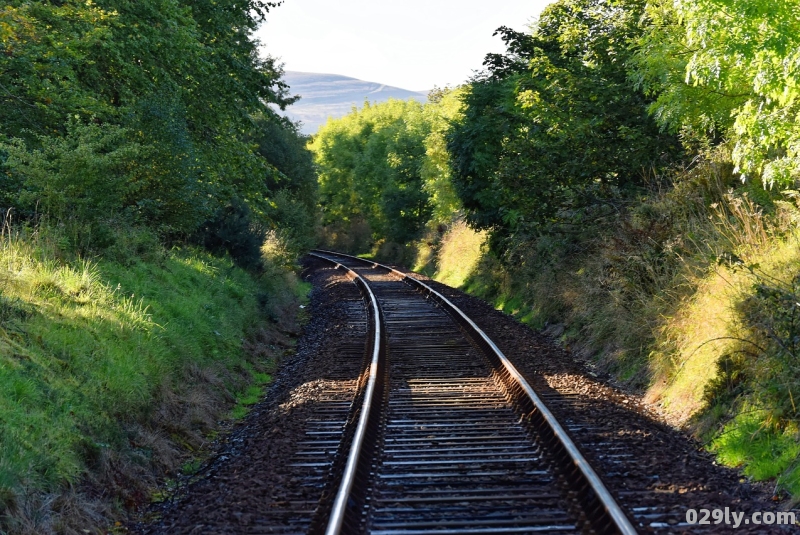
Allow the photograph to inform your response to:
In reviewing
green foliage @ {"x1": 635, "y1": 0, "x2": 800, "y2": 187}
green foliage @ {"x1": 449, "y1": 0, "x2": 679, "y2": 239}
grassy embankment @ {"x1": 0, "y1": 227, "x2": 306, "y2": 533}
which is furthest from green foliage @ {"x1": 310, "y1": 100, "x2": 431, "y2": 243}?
green foliage @ {"x1": 635, "y1": 0, "x2": 800, "y2": 187}

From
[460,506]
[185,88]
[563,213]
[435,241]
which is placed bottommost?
[435,241]

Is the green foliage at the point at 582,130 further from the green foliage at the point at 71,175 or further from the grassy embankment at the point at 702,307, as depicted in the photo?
the green foliage at the point at 71,175

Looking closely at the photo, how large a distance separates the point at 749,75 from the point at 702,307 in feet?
9.51

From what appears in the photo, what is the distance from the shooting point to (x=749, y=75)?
9.30 metres

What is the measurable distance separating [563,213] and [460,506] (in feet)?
38.6

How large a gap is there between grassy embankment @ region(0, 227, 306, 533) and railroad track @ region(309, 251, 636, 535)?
6.28ft

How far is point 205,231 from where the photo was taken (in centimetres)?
2000

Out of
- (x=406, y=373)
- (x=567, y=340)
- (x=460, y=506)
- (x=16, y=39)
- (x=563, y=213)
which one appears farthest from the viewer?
(x=563, y=213)

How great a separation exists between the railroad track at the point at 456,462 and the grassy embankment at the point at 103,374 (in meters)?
1.92

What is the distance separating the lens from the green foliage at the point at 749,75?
8.03 metres

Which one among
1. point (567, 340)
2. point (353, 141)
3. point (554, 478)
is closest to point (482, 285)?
point (567, 340)

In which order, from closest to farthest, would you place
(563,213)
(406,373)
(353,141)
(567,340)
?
(406,373) < (567,340) < (563,213) < (353,141)

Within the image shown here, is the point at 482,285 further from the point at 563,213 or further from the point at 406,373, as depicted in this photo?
the point at 406,373

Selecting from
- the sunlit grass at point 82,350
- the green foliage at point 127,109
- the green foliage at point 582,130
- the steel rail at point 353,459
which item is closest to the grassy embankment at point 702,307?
the green foliage at point 582,130
